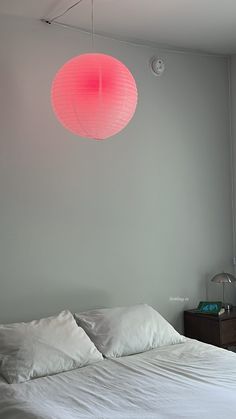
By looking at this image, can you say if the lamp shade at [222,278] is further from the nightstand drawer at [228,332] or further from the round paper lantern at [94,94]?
the round paper lantern at [94,94]

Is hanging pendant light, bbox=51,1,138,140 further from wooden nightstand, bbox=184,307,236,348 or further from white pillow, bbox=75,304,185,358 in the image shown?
wooden nightstand, bbox=184,307,236,348

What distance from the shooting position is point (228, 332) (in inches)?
137

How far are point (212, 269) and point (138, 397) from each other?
1967 millimetres

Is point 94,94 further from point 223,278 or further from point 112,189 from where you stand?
point 223,278

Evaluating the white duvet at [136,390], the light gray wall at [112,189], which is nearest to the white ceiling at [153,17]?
the light gray wall at [112,189]

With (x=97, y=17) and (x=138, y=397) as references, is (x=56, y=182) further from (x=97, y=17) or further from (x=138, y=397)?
(x=138, y=397)

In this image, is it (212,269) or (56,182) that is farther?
(212,269)

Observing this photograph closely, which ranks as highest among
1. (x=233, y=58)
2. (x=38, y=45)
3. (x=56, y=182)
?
(x=233, y=58)

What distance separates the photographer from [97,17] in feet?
10.2

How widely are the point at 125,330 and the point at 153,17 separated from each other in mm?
2049

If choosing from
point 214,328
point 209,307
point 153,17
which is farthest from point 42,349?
point 153,17

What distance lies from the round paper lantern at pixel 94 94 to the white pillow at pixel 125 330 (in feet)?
4.18

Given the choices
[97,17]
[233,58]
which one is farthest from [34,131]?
[233,58]

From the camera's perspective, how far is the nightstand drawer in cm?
345
